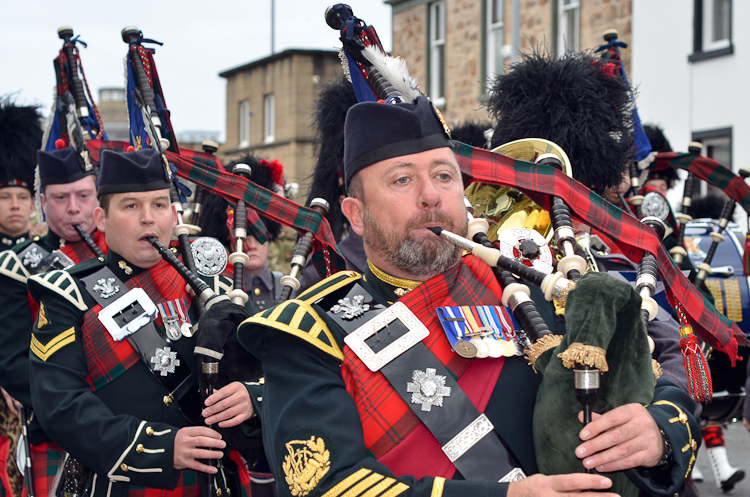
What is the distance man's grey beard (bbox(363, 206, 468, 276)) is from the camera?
7.08 feet

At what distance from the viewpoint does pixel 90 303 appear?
10.4 feet

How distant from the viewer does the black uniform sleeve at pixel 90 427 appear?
9.39 ft

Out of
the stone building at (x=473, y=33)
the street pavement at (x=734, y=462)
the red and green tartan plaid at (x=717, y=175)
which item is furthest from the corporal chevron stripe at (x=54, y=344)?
the stone building at (x=473, y=33)

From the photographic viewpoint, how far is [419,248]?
2.16 m

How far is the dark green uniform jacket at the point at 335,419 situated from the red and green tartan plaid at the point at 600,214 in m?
0.53

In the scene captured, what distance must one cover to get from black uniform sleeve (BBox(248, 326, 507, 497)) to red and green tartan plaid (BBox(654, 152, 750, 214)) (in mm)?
Answer: 2643

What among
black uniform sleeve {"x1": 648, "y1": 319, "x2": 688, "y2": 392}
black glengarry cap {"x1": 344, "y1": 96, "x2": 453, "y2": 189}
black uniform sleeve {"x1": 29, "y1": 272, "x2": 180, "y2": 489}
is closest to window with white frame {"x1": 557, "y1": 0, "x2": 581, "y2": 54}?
black uniform sleeve {"x1": 648, "y1": 319, "x2": 688, "y2": 392}

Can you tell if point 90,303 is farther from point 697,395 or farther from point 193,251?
point 697,395

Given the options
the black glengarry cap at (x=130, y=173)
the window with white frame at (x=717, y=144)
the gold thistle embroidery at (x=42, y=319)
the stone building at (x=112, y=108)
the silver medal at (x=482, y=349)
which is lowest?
the gold thistle embroidery at (x=42, y=319)

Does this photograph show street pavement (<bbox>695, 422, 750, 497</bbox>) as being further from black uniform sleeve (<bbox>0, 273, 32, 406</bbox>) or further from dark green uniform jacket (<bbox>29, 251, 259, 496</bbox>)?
black uniform sleeve (<bbox>0, 273, 32, 406</bbox>)

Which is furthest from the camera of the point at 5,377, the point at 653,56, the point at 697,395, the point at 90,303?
the point at 653,56

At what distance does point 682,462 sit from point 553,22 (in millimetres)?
11753

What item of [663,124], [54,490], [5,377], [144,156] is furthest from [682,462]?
[663,124]

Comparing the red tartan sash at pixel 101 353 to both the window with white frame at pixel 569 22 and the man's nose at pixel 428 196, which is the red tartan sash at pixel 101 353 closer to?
the man's nose at pixel 428 196
